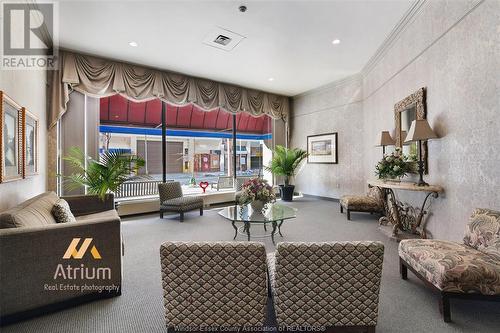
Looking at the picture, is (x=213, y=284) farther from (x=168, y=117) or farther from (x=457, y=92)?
(x=168, y=117)

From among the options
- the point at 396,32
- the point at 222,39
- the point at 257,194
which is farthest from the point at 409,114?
the point at 222,39

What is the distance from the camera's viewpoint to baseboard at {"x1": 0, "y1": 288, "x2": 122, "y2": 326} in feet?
5.47

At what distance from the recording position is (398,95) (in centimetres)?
390

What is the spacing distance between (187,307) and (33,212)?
170cm

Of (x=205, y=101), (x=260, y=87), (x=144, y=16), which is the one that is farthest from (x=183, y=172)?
(x=144, y=16)

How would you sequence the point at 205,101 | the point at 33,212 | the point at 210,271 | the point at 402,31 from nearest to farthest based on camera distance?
the point at 210,271 < the point at 33,212 < the point at 402,31 < the point at 205,101

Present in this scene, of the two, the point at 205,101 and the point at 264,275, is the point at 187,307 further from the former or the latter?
the point at 205,101

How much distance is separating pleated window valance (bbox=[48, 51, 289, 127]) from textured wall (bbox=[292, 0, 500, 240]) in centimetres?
355

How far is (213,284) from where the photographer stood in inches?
54.1

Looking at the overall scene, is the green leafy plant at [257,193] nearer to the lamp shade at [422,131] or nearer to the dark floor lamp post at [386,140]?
the lamp shade at [422,131]

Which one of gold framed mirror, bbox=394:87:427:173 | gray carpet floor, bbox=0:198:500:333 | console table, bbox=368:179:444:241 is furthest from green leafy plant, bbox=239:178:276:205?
gold framed mirror, bbox=394:87:427:173

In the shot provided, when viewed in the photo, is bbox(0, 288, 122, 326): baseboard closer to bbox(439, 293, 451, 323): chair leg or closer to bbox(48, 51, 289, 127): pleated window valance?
bbox(439, 293, 451, 323): chair leg

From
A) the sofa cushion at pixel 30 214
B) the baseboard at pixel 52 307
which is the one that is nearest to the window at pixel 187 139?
the sofa cushion at pixel 30 214

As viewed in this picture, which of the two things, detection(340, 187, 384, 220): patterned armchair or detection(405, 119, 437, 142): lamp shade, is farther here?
detection(340, 187, 384, 220): patterned armchair
